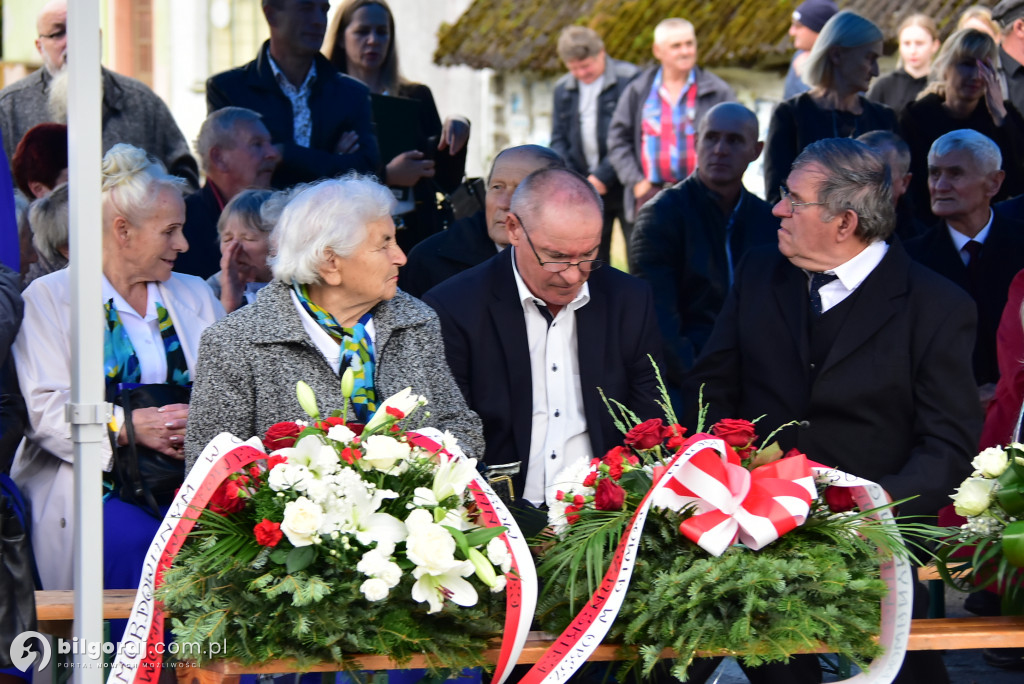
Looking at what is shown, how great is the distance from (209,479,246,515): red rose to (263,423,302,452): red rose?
0.20m

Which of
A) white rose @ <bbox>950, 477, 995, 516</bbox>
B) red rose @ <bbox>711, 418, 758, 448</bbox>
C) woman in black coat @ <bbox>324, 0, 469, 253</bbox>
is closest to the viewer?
red rose @ <bbox>711, 418, 758, 448</bbox>

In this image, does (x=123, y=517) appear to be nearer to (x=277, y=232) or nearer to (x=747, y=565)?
(x=277, y=232)

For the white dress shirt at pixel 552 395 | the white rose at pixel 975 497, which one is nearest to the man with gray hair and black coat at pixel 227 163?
the white dress shirt at pixel 552 395

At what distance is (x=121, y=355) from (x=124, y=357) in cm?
1

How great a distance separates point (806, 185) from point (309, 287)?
1.65 metres

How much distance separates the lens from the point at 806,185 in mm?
4508

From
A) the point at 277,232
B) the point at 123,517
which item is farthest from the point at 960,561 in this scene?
the point at 123,517

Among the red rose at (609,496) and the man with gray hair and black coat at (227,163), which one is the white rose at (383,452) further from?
the man with gray hair and black coat at (227,163)

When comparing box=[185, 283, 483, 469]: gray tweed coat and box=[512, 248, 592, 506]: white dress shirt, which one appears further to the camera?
box=[512, 248, 592, 506]: white dress shirt

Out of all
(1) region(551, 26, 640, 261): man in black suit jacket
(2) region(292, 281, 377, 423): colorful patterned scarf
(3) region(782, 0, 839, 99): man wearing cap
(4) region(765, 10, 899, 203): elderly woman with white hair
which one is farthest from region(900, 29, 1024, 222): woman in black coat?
(2) region(292, 281, 377, 423): colorful patterned scarf

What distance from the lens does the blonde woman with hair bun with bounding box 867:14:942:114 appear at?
27.4 feet

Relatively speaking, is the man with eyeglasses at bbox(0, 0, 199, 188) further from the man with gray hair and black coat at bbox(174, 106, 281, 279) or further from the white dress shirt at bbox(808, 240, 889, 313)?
the white dress shirt at bbox(808, 240, 889, 313)

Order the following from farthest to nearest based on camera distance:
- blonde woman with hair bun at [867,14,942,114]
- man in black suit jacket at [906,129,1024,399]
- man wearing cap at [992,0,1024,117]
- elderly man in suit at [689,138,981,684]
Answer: blonde woman with hair bun at [867,14,942,114] < man wearing cap at [992,0,1024,117] < man in black suit jacket at [906,129,1024,399] < elderly man in suit at [689,138,981,684]

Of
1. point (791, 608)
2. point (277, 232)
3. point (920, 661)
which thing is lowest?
point (920, 661)
